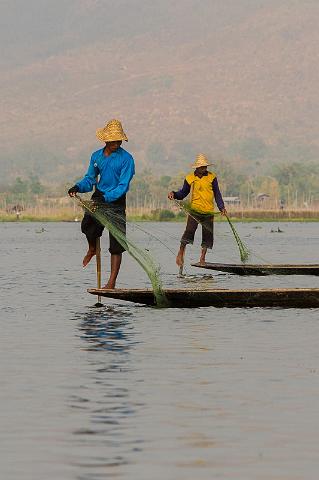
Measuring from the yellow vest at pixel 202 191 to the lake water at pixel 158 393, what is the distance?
539 centimetres

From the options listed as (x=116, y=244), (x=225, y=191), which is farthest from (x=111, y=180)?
(x=225, y=191)

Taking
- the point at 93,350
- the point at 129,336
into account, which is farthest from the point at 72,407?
the point at 129,336

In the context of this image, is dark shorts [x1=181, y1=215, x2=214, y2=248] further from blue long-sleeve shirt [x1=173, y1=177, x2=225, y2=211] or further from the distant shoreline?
the distant shoreline

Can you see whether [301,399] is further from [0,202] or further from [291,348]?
[0,202]

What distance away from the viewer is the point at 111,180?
53.3ft

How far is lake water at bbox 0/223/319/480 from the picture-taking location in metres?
7.59

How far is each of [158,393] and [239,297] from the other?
6.42m

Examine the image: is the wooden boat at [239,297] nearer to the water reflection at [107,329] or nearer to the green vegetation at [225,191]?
the water reflection at [107,329]

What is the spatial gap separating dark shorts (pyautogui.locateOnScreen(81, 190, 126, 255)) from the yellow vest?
6.17 m

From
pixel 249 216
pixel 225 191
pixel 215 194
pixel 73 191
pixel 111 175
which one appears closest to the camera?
pixel 73 191

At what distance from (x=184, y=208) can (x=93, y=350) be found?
34.4 feet

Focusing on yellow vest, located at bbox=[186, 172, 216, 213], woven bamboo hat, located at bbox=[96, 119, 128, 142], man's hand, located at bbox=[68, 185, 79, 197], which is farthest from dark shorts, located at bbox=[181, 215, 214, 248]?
man's hand, located at bbox=[68, 185, 79, 197]

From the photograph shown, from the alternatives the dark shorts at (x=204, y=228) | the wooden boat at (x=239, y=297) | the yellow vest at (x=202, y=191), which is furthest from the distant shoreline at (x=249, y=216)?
the wooden boat at (x=239, y=297)

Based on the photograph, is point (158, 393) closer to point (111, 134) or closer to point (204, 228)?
point (111, 134)
